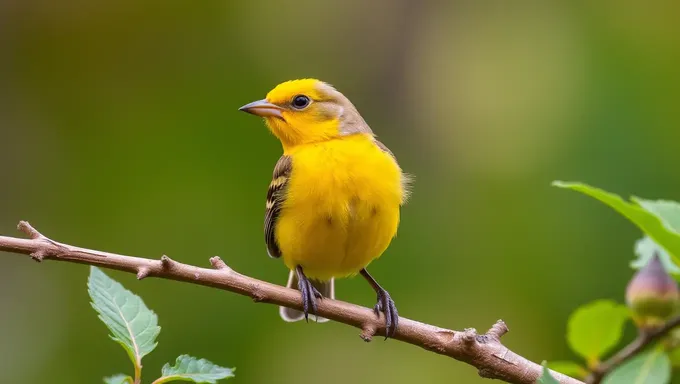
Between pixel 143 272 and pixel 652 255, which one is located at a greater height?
pixel 652 255

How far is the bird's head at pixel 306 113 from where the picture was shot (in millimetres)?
4781

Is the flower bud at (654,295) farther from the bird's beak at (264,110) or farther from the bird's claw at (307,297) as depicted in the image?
the bird's beak at (264,110)

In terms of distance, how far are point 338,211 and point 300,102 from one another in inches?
43.5

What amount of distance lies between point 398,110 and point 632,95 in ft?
7.01

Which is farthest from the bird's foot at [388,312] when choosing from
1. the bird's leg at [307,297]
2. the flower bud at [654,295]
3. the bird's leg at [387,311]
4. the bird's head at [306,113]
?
the bird's head at [306,113]

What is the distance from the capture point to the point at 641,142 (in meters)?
6.45

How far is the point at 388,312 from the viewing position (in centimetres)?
348

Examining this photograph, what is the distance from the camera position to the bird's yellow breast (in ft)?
13.4

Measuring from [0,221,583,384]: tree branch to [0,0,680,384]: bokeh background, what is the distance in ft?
10.8

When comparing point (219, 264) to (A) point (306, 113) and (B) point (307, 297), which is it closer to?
(B) point (307, 297)

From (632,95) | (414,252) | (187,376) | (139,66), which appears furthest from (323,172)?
(139,66)

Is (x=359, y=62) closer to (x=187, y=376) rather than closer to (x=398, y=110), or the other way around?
(x=398, y=110)

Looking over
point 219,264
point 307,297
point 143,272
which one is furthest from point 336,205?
point 143,272

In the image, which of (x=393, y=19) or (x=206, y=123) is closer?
(x=206, y=123)
